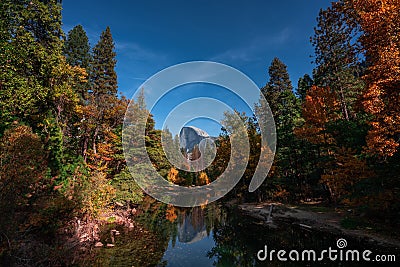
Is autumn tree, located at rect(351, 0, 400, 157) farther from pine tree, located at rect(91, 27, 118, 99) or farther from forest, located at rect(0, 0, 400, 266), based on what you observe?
pine tree, located at rect(91, 27, 118, 99)

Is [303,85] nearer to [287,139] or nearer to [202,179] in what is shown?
[287,139]

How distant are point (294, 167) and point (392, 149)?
16097 millimetres

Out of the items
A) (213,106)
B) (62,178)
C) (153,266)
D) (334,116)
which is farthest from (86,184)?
(334,116)

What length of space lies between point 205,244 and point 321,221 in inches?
314

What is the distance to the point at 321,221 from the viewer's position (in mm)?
14188

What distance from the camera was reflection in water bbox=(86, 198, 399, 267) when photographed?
9.68m

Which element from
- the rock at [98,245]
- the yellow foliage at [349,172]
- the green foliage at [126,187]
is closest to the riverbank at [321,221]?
the yellow foliage at [349,172]

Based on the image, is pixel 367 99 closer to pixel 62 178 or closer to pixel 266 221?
pixel 266 221

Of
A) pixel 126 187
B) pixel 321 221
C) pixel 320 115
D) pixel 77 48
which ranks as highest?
pixel 77 48

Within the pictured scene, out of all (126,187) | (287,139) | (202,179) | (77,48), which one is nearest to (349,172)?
(287,139)

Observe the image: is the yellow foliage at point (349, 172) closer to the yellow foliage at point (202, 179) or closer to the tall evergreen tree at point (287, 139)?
the tall evergreen tree at point (287, 139)

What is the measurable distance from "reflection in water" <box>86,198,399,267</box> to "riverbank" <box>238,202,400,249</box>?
498mm

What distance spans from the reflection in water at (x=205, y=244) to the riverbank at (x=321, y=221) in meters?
0.50

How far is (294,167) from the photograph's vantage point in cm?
2403
